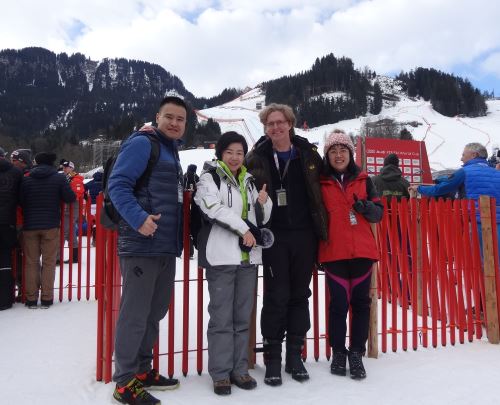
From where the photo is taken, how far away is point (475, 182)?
421cm

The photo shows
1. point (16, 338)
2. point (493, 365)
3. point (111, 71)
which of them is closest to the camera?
point (493, 365)

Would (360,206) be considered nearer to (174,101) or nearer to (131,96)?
(174,101)

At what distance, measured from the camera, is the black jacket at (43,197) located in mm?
4449

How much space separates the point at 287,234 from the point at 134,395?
136 cm

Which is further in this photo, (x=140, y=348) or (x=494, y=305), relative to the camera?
(x=494, y=305)

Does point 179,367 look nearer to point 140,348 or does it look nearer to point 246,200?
point 140,348

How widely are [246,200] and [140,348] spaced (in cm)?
117

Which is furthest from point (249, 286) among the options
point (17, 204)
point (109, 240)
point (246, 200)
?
point (17, 204)

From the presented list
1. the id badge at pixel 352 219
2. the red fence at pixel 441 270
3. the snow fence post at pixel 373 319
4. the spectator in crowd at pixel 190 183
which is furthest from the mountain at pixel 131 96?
the id badge at pixel 352 219

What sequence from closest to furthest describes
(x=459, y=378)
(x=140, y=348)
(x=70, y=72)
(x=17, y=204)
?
1. (x=140, y=348)
2. (x=459, y=378)
3. (x=17, y=204)
4. (x=70, y=72)

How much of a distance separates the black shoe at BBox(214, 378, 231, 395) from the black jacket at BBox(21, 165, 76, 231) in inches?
116

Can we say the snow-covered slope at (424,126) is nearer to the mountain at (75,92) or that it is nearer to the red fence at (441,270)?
the mountain at (75,92)

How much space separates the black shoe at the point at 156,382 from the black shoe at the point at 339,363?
1.10m

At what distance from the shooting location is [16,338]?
3.49 metres
